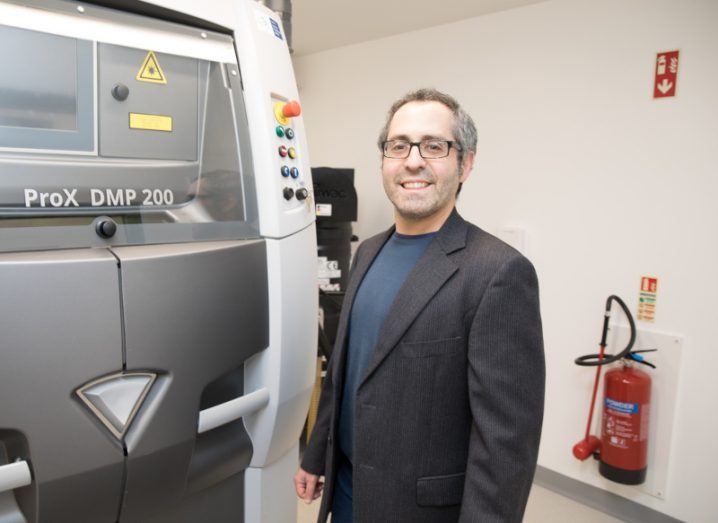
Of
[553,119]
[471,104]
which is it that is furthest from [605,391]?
[471,104]

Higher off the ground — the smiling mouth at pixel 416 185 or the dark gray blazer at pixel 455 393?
the smiling mouth at pixel 416 185

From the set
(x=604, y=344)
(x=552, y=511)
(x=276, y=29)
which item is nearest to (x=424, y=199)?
(x=276, y=29)

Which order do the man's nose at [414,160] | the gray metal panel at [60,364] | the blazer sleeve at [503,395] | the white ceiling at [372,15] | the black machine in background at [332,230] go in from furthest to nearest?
the black machine in background at [332,230] → the white ceiling at [372,15] → the man's nose at [414,160] → the blazer sleeve at [503,395] → the gray metal panel at [60,364]

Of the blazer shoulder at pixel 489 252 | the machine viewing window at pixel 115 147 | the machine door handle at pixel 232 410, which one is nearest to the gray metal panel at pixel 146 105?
the machine viewing window at pixel 115 147

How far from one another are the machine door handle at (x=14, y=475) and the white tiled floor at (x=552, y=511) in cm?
193

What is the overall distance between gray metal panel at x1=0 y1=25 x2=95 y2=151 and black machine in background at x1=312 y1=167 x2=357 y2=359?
2166 mm

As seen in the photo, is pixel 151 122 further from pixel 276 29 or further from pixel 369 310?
pixel 369 310

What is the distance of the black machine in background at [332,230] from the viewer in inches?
120

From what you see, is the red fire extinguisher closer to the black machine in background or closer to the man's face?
the black machine in background

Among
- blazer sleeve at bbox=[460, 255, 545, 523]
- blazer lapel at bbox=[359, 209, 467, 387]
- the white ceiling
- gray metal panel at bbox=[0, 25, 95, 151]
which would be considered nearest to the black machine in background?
the white ceiling

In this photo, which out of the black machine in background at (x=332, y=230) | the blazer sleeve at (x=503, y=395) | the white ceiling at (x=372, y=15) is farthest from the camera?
the black machine in background at (x=332, y=230)

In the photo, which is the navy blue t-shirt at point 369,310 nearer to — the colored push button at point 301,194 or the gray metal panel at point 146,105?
the colored push button at point 301,194

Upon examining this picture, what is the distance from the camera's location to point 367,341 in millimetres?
1164

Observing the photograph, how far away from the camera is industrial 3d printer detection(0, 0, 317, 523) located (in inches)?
30.2
